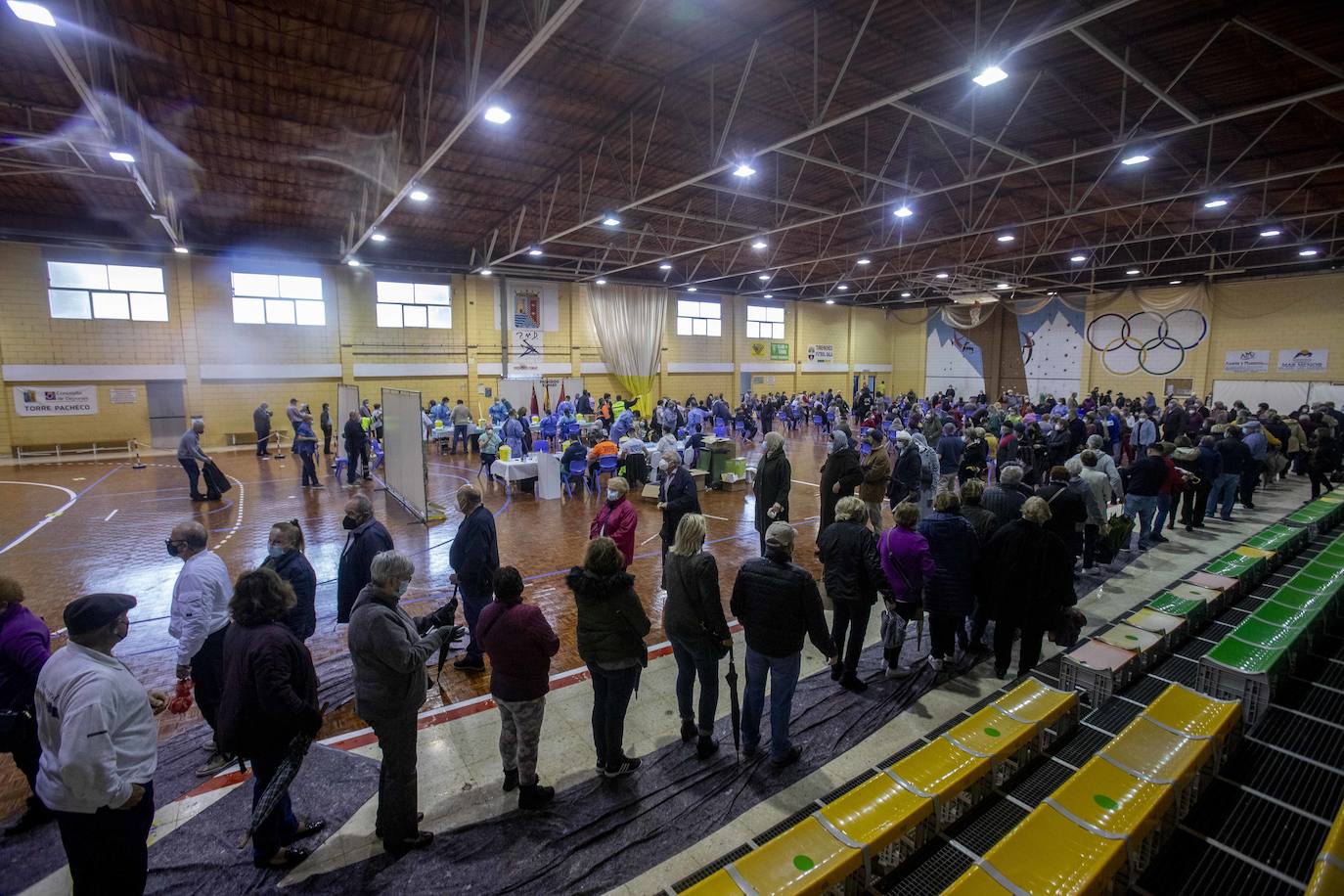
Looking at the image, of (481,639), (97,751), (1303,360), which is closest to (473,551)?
(481,639)

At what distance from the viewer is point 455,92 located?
8711mm

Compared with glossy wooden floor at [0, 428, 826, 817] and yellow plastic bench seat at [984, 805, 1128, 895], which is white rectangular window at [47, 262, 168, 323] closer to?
glossy wooden floor at [0, 428, 826, 817]

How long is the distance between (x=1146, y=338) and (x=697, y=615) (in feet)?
94.1

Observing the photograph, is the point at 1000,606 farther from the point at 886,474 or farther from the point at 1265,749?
the point at 886,474

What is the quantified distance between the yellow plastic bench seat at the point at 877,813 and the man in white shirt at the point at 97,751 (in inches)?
108

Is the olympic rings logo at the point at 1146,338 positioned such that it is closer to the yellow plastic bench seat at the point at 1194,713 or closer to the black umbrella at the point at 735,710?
the yellow plastic bench seat at the point at 1194,713

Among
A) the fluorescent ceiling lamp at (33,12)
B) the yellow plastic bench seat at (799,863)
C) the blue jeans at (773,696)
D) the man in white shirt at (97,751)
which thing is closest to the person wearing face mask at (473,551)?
the blue jeans at (773,696)

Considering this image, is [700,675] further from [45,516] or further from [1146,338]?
[1146,338]

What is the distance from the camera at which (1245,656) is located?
3.95m

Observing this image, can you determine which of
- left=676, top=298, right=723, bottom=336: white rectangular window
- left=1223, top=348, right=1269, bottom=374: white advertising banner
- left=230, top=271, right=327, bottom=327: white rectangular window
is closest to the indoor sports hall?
left=230, top=271, right=327, bottom=327: white rectangular window

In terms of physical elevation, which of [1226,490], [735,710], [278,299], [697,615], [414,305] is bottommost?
[735,710]

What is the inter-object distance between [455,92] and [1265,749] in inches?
429

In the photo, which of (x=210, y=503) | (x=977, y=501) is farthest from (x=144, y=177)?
(x=977, y=501)

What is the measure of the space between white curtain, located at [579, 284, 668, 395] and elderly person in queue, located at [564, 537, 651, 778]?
2193cm
